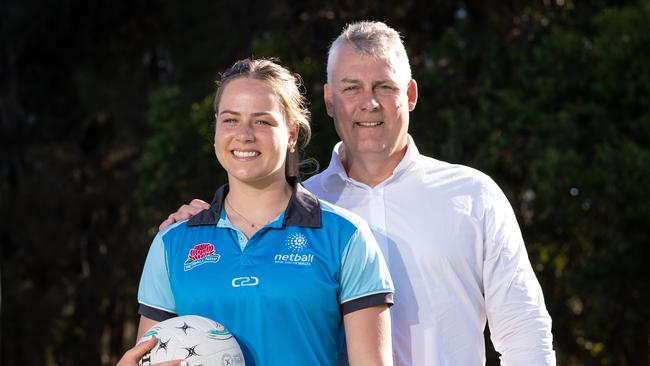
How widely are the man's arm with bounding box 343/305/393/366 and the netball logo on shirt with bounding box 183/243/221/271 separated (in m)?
0.46

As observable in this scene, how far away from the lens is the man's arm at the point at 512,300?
164 inches

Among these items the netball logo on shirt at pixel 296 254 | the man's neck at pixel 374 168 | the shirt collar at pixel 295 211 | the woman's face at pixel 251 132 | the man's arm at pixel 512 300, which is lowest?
the man's arm at pixel 512 300

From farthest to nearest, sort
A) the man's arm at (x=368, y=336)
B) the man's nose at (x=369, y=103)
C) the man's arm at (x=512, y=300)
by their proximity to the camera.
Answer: the man's nose at (x=369, y=103) → the man's arm at (x=512, y=300) → the man's arm at (x=368, y=336)

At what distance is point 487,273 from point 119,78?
15.7 meters

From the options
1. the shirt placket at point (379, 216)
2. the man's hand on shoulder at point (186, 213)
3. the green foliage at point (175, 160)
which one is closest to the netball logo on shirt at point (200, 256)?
the man's hand on shoulder at point (186, 213)

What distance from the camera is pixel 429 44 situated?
1325 centimetres

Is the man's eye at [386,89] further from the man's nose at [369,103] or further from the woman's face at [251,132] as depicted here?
the woman's face at [251,132]

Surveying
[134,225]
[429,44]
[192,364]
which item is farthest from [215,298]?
[134,225]

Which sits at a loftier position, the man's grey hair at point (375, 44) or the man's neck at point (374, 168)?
the man's grey hair at point (375, 44)

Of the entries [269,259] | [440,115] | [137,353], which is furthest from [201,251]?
[440,115]

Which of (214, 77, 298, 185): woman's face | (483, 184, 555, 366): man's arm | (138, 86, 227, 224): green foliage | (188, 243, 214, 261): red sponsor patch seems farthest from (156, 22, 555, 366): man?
(138, 86, 227, 224): green foliage

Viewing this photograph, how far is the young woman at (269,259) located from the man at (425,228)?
580 millimetres

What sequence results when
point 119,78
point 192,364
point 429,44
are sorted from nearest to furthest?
point 192,364 < point 429,44 < point 119,78

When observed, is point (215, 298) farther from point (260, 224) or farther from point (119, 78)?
point (119, 78)
